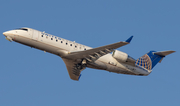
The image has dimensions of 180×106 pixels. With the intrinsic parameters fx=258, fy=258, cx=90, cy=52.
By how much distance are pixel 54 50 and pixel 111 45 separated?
6091mm

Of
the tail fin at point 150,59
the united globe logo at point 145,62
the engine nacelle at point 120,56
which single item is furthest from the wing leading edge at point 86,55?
the tail fin at point 150,59

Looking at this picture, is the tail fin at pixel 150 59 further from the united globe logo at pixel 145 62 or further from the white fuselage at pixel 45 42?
the white fuselage at pixel 45 42

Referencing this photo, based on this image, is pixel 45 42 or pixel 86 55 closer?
pixel 45 42

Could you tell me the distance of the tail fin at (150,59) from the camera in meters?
31.2

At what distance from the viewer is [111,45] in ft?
78.9

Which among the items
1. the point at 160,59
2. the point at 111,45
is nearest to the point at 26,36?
the point at 111,45

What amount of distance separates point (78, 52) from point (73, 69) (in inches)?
187

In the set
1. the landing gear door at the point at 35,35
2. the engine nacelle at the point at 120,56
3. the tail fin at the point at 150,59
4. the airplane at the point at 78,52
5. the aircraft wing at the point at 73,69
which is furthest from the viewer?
the tail fin at the point at 150,59

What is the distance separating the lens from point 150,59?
3231cm

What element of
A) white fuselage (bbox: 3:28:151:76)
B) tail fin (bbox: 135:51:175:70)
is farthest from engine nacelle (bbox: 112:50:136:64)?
tail fin (bbox: 135:51:175:70)

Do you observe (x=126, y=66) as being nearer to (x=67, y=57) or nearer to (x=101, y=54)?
(x=101, y=54)

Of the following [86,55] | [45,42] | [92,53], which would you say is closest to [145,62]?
[92,53]

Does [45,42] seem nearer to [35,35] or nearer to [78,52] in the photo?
[35,35]

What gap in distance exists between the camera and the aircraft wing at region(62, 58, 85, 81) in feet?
92.5
